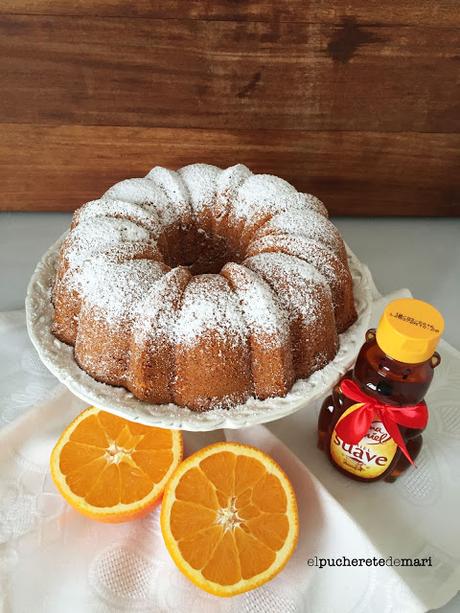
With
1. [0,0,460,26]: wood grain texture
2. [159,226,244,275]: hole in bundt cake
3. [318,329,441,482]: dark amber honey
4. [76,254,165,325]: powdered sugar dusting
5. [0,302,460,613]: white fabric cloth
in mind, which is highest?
[0,0,460,26]: wood grain texture

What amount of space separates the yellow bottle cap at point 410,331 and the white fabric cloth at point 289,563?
26 cm

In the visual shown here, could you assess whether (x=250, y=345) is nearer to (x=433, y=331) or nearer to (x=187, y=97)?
(x=433, y=331)

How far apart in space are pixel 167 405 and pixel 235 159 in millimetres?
646

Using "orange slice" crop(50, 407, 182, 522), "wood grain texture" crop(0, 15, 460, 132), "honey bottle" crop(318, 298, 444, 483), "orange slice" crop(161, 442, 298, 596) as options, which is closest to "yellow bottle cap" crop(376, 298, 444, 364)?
"honey bottle" crop(318, 298, 444, 483)

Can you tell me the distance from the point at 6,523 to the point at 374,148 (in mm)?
1028

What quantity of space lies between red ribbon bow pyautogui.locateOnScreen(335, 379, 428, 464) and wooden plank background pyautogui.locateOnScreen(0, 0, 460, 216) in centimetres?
63

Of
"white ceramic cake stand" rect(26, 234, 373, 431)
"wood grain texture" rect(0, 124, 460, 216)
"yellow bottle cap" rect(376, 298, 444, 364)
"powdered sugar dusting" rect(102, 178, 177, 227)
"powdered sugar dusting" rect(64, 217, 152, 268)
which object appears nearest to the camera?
"yellow bottle cap" rect(376, 298, 444, 364)

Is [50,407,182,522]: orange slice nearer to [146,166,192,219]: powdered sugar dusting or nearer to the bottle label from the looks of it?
the bottle label

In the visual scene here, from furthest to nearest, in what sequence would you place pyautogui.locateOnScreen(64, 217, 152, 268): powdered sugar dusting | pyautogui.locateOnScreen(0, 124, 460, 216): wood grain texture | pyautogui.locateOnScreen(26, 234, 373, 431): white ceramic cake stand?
pyautogui.locateOnScreen(0, 124, 460, 216): wood grain texture < pyautogui.locateOnScreen(64, 217, 152, 268): powdered sugar dusting < pyautogui.locateOnScreen(26, 234, 373, 431): white ceramic cake stand

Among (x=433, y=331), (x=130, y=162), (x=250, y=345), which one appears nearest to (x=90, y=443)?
(x=250, y=345)

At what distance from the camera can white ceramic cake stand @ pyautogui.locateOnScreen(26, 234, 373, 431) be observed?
0.83 m

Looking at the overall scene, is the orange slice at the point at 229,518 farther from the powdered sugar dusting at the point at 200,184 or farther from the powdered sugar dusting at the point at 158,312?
the powdered sugar dusting at the point at 200,184

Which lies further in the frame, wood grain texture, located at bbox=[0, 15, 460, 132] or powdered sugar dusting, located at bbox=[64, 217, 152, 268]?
wood grain texture, located at bbox=[0, 15, 460, 132]

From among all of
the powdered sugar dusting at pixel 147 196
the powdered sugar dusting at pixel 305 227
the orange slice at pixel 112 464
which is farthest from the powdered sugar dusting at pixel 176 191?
the orange slice at pixel 112 464
